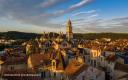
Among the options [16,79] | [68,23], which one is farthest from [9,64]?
[68,23]

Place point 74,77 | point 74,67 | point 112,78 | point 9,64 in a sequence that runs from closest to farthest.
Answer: point 74,77
point 74,67
point 112,78
point 9,64

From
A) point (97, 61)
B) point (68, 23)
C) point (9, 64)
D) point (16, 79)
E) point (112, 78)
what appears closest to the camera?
point (16, 79)

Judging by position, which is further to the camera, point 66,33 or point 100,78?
point 66,33

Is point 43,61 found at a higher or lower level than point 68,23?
lower

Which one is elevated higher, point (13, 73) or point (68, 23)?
point (68, 23)

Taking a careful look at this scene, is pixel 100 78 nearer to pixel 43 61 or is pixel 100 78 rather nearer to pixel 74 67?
pixel 74 67

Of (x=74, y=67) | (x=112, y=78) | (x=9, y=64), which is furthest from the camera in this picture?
(x=9, y=64)

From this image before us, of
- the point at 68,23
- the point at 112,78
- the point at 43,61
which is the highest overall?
the point at 68,23

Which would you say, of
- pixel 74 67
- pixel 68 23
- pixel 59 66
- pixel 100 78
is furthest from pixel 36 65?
pixel 68 23

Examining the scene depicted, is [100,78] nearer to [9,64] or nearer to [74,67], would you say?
[74,67]
